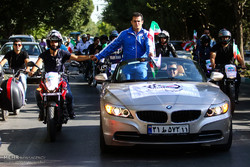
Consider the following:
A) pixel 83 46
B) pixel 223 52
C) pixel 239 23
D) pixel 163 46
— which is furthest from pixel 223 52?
pixel 239 23

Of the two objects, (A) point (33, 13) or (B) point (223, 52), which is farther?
(A) point (33, 13)

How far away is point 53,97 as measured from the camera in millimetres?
8828

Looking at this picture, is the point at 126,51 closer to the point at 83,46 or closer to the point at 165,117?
the point at 165,117

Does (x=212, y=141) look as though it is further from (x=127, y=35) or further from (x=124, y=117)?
(x=127, y=35)

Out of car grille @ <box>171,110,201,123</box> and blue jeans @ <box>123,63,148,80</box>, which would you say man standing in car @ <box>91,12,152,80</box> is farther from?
car grille @ <box>171,110,201,123</box>

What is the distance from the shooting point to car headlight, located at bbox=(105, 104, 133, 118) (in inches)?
277

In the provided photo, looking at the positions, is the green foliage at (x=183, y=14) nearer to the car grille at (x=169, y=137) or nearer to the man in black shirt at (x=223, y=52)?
the man in black shirt at (x=223, y=52)

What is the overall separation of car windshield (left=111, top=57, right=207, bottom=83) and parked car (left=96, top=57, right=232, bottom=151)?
660 mm

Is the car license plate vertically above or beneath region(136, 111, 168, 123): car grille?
beneath

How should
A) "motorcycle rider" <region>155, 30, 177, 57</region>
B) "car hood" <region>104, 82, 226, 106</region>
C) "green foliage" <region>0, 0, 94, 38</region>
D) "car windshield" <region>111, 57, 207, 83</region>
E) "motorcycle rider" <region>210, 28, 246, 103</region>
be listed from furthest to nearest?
"green foliage" <region>0, 0, 94, 38</region> < "motorcycle rider" <region>155, 30, 177, 57</region> < "motorcycle rider" <region>210, 28, 246, 103</region> < "car windshield" <region>111, 57, 207, 83</region> < "car hood" <region>104, 82, 226, 106</region>

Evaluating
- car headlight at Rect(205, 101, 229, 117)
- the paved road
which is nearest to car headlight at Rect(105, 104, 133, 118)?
the paved road

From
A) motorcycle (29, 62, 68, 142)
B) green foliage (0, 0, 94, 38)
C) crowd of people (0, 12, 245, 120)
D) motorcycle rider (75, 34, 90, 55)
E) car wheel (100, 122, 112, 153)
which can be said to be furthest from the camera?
green foliage (0, 0, 94, 38)

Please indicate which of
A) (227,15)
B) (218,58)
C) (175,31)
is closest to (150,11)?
(175,31)

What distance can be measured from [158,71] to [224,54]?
149 inches
